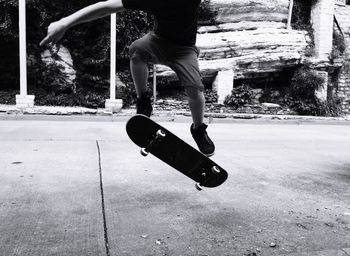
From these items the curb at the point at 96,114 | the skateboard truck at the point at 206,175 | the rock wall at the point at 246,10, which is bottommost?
the curb at the point at 96,114

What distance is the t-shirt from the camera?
247 centimetres

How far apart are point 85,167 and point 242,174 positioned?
1913mm

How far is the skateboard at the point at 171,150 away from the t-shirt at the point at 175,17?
0.67 metres

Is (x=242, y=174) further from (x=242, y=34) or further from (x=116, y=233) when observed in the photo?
(x=242, y=34)

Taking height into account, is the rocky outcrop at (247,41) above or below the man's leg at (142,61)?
above

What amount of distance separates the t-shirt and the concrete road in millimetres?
1411

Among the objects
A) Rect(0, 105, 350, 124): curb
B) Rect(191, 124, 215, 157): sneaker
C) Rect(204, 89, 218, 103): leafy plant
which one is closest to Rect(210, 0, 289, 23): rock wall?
Rect(204, 89, 218, 103): leafy plant

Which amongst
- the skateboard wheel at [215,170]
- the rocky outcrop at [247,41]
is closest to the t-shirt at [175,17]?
the skateboard wheel at [215,170]

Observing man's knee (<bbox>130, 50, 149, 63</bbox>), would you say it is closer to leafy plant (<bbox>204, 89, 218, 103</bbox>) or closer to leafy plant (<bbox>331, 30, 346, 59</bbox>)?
leafy plant (<bbox>204, 89, 218, 103</bbox>)

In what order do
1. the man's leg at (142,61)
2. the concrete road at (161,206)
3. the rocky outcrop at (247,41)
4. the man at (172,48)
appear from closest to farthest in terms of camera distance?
the concrete road at (161,206)
the man at (172,48)
the man's leg at (142,61)
the rocky outcrop at (247,41)

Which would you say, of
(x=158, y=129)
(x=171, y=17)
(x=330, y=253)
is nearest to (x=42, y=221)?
(x=158, y=129)

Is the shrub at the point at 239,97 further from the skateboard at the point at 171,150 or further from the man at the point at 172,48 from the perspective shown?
the skateboard at the point at 171,150

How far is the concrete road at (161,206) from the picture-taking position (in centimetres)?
241

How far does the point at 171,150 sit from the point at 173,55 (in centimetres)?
76
